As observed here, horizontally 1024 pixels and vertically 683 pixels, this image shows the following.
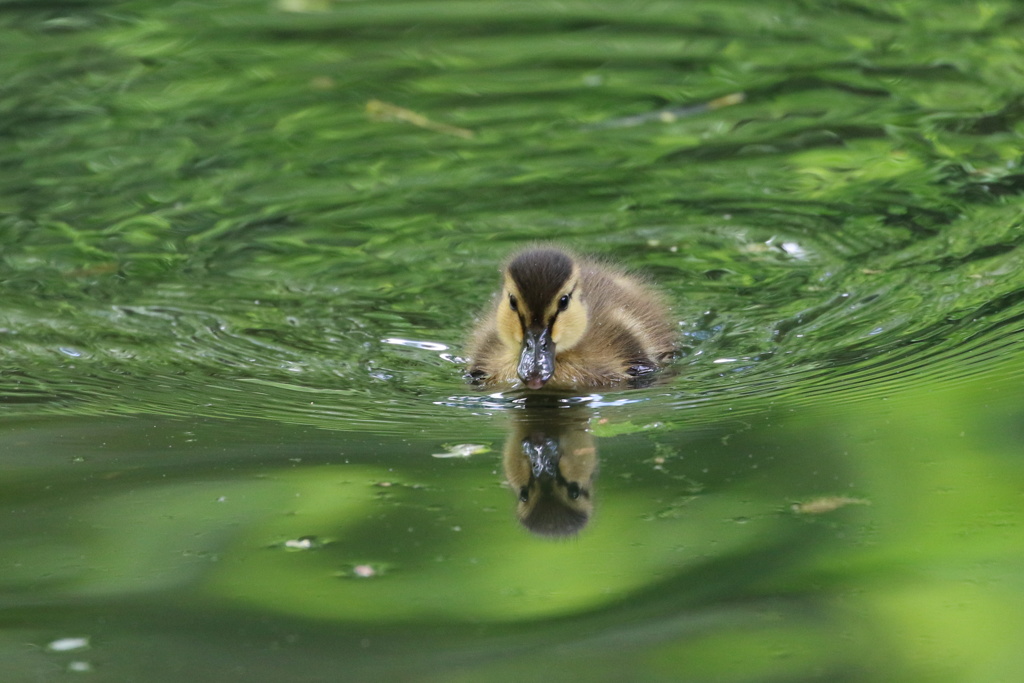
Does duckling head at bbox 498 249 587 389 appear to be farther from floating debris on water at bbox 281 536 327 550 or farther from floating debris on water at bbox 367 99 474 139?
floating debris on water at bbox 367 99 474 139

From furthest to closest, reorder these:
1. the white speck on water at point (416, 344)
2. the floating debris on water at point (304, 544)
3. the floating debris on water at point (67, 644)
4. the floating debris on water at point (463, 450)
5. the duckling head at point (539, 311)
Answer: the white speck on water at point (416, 344), the duckling head at point (539, 311), the floating debris on water at point (463, 450), the floating debris on water at point (304, 544), the floating debris on water at point (67, 644)

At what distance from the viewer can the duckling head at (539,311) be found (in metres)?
4.77

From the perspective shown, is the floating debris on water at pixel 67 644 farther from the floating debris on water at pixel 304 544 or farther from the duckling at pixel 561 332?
the duckling at pixel 561 332

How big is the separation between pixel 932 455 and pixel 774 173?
10.7 feet

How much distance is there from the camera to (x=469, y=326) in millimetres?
5617

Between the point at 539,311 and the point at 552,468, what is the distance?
106 cm

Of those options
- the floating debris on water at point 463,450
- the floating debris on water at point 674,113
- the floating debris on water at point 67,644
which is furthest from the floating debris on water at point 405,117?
the floating debris on water at point 67,644

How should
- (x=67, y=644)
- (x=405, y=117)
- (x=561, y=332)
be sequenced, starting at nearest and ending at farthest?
(x=67, y=644) → (x=561, y=332) → (x=405, y=117)

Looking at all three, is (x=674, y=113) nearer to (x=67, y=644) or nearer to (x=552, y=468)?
(x=552, y=468)

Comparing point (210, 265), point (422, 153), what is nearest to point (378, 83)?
point (422, 153)

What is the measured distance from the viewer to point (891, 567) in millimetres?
3168

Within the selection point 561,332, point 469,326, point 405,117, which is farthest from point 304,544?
point 405,117

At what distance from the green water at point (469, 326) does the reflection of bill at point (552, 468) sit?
0.03 metres

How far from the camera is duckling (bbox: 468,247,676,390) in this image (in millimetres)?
4840
